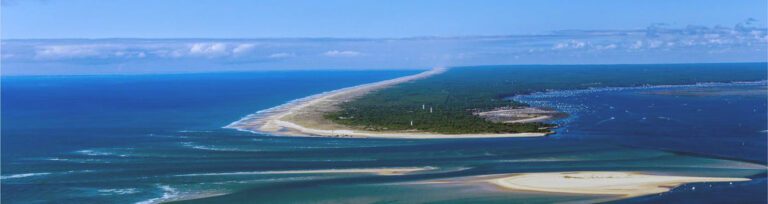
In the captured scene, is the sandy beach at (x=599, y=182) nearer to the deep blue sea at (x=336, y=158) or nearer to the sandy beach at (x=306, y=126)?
the deep blue sea at (x=336, y=158)

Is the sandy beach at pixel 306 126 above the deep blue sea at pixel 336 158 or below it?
above

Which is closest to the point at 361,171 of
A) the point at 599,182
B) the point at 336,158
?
the point at 336,158

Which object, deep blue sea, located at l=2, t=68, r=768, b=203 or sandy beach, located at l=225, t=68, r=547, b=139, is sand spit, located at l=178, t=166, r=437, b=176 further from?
sandy beach, located at l=225, t=68, r=547, b=139

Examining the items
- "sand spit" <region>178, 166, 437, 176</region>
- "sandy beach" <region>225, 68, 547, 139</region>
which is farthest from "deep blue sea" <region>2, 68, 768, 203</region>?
"sandy beach" <region>225, 68, 547, 139</region>

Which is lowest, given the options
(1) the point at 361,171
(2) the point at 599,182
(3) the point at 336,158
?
(2) the point at 599,182

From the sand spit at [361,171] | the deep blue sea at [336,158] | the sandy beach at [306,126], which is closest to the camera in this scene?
the deep blue sea at [336,158]

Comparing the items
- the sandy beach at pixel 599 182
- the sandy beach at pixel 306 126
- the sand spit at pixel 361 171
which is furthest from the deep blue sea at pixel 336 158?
the sandy beach at pixel 306 126

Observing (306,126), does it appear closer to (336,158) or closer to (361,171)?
(336,158)

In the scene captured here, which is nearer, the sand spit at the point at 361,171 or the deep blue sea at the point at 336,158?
the deep blue sea at the point at 336,158

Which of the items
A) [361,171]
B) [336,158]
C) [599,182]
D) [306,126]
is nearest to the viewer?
[599,182]
